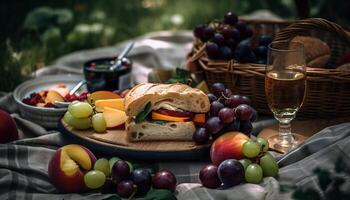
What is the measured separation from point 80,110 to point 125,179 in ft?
1.45

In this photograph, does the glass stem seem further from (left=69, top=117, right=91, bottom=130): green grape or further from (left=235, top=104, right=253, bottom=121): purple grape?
(left=69, top=117, right=91, bottom=130): green grape

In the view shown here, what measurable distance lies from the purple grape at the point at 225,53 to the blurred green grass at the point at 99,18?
4.65ft

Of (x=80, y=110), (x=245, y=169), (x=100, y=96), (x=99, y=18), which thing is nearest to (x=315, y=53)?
(x=245, y=169)

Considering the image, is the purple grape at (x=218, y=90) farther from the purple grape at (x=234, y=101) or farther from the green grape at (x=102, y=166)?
the green grape at (x=102, y=166)

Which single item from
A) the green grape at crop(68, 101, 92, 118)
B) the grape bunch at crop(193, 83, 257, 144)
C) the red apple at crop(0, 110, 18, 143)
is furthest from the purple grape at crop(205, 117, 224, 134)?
the red apple at crop(0, 110, 18, 143)

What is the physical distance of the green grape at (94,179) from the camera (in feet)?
6.42

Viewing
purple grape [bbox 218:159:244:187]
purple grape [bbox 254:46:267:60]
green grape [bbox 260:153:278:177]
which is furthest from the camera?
purple grape [bbox 254:46:267:60]

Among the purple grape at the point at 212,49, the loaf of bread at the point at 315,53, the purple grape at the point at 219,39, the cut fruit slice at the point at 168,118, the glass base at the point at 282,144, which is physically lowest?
the glass base at the point at 282,144

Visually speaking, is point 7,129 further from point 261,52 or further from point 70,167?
point 261,52

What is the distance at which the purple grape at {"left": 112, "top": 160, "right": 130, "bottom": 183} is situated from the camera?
1925 millimetres

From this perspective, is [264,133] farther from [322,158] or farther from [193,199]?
[193,199]

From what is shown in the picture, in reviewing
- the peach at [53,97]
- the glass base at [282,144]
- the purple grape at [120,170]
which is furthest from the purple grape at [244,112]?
the peach at [53,97]

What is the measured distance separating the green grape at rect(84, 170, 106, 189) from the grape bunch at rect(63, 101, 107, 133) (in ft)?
1.12

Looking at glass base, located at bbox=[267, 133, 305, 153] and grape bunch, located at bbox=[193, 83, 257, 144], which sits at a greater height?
grape bunch, located at bbox=[193, 83, 257, 144]
